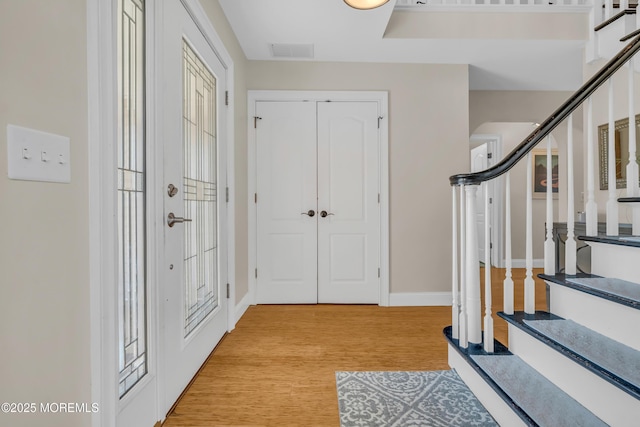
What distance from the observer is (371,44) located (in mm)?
Result: 2924

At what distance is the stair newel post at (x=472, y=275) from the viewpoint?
71.2 inches

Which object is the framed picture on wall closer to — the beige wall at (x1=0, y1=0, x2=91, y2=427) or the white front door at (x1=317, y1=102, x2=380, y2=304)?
the white front door at (x1=317, y1=102, x2=380, y2=304)

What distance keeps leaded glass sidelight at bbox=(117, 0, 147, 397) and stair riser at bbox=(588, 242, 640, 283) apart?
7.38ft

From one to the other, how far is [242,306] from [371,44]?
2.69 meters

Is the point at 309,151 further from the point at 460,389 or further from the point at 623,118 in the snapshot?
the point at 623,118

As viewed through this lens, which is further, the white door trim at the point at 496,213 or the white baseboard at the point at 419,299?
the white door trim at the point at 496,213

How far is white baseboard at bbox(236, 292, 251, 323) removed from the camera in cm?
286

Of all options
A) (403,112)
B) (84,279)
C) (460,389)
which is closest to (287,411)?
(460,389)

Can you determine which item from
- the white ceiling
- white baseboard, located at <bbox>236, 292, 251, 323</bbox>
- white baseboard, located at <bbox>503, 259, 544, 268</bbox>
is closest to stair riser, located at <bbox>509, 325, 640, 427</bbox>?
white baseboard, located at <bbox>236, 292, 251, 323</bbox>

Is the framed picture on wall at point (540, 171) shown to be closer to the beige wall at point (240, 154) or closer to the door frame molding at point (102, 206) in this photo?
the beige wall at point (240, 154)

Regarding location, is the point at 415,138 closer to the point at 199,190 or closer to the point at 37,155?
the point at 199,190

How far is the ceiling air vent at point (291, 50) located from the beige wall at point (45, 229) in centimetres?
222

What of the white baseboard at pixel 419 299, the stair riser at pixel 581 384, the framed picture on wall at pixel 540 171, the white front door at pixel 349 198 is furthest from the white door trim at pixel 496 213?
the stair riser at pixel 581 384

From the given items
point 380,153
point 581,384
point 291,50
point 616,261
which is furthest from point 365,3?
point 581,384
